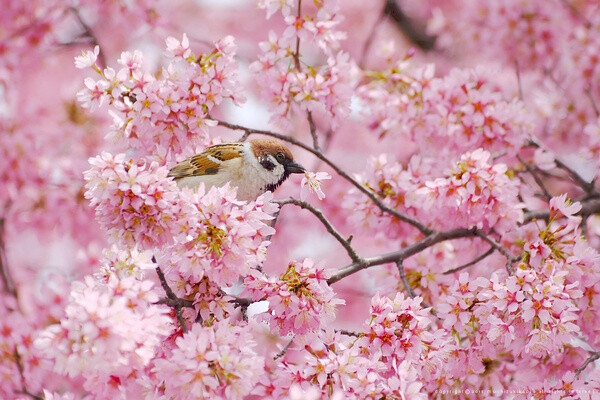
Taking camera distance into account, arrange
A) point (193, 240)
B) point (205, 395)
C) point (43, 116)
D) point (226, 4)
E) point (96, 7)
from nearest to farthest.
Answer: point (205, 395)
point (193, 240)
point (96, 7)
point (43, 116)
point (226, 4)

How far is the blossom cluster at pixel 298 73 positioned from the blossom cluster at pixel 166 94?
364 mm

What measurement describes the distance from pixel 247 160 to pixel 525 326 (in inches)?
59.8

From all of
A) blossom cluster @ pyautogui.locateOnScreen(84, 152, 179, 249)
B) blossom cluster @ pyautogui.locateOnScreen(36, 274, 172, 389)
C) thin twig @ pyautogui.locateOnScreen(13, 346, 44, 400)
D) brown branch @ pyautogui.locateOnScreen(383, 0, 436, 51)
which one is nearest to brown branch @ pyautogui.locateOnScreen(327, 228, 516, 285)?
blossom cluster @ pyautogui.locateOnScreen(84, 152, 179, 249)

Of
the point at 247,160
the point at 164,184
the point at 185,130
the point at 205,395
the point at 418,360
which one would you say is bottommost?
the point at 205,395

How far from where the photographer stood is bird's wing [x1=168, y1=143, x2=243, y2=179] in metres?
3.46

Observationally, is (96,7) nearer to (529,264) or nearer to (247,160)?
(247,160)

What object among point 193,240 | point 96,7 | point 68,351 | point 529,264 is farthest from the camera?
point 96,7

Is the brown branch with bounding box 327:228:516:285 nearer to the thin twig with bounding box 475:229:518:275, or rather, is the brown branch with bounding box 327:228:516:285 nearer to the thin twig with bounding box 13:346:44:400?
the thin twig with bounding box 475:229:518:275

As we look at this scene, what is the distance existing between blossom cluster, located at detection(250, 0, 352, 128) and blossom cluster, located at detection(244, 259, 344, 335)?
975 mm

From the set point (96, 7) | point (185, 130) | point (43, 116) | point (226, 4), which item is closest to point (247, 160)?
point (185, 130)

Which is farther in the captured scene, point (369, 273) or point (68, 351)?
point (369, 273)

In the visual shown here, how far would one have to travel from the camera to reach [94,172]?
251 centimetres

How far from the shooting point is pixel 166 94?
2.90 metres

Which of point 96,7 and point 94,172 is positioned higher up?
point 96,7
